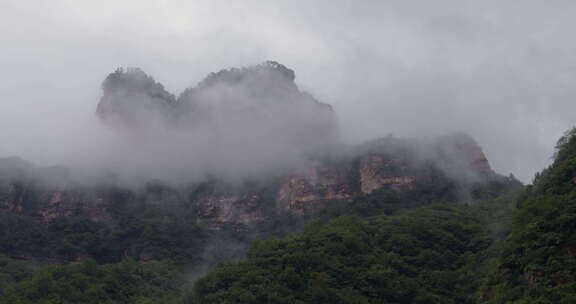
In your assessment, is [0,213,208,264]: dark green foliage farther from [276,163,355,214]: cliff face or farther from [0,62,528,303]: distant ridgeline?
[276,163,355,214]: cliff face

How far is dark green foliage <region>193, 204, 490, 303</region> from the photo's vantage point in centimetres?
5266

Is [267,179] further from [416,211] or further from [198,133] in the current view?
[416,211]

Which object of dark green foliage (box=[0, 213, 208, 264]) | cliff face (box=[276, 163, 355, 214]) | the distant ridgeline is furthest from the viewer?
cliff face (box=[276, 163, 355, 214])

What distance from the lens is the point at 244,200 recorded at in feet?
323

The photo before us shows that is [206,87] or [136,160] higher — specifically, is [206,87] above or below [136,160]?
above

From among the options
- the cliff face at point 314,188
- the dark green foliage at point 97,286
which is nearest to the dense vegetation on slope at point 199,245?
the dark green foliage at point 97,286

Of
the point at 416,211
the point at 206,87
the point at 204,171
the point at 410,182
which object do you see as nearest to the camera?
the point at 416,211

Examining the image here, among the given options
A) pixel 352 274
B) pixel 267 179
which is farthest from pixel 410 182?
pixel 352 274

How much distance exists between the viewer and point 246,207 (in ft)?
320

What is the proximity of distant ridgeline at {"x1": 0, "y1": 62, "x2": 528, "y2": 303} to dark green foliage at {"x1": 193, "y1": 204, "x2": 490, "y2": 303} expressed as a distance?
16 centimetres

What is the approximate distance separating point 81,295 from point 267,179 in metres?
45.3

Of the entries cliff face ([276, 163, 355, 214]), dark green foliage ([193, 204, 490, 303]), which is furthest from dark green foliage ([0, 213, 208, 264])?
dark green foliage ([193, 204, 490, 303])

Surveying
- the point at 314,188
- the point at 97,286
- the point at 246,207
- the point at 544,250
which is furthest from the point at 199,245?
the point at 544,250

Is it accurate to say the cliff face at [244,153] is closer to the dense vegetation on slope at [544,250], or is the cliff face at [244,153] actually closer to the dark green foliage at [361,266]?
the dark green foliage at [361,266]
